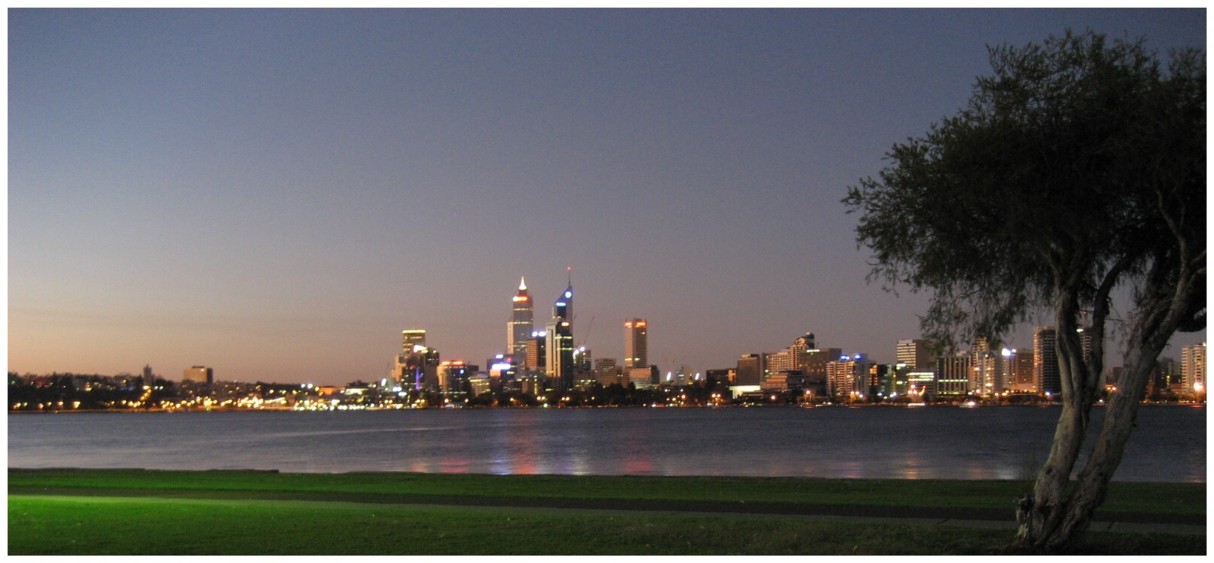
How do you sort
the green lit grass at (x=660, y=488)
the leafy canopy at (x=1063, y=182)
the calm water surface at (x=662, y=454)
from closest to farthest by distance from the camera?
1. the leafy canopy at (x=1063, y=182)
2. the green lit grass at (x=660, y=488)
3. the calm water surface at (x=662, y=454)

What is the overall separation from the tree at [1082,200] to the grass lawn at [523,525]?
1.43 m

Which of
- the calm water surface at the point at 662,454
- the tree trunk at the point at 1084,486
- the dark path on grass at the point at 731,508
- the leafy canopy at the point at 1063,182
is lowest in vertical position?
the calm water surface at the point at 662,454

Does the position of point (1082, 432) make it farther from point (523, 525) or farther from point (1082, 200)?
point (523, 525)

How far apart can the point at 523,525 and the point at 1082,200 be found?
8.15 m

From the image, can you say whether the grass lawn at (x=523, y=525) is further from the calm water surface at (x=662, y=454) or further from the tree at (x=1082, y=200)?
the calm water surface at (x=662, y=454)

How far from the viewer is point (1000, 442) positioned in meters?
90.1

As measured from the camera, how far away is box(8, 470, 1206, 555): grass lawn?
14.5m

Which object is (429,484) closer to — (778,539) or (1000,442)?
(778,539)

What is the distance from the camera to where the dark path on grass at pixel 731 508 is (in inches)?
671

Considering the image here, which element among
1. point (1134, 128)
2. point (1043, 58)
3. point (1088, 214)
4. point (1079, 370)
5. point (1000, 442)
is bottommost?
point (1000, 442)

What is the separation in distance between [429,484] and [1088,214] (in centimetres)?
1821

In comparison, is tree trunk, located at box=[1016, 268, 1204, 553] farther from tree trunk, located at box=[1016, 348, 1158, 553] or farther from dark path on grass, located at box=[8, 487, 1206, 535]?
dark path on grass, located at box=[8, 487, 1206, 535]

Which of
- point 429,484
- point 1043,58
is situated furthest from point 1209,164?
point 429,484

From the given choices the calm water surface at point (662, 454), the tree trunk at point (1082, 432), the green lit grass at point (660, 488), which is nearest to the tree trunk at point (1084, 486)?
the tree trunk at point (1082, 432)
